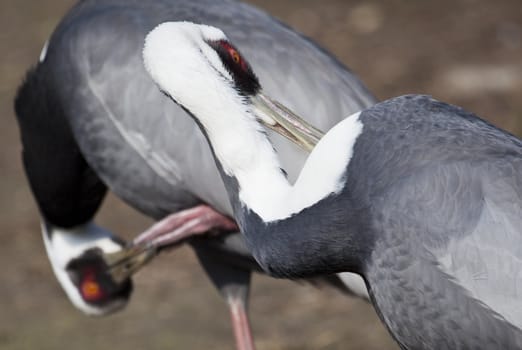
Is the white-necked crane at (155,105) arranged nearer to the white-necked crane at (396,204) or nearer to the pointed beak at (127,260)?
the pointed beak at (127,260)

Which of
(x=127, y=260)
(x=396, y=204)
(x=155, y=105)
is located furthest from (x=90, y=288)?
(x=396, y=204)

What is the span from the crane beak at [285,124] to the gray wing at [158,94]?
0.87 metres

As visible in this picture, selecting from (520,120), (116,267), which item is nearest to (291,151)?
(116,267)

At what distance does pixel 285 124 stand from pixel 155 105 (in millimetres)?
1153

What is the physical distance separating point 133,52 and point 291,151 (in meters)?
0.74

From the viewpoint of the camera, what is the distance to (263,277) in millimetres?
6273

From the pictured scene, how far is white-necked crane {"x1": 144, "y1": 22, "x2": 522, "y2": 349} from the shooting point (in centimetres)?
312

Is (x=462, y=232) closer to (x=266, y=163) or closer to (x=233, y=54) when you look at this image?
(x=266, y=163)

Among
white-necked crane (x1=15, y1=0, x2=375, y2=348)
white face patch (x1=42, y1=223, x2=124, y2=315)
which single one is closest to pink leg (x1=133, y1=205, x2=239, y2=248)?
white-necked crane (x1=15, y1=0, x2=375, y2=348)

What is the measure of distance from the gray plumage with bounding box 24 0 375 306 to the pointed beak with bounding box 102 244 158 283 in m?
0.14

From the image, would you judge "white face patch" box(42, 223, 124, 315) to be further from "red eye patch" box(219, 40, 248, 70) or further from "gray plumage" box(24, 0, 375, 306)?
"red eye patch" box(219, 40, 248, 70)

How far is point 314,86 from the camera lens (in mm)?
4500

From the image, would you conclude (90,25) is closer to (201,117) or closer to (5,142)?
(201,117)

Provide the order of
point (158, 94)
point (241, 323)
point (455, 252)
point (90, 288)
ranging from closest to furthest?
1. point (455, 252)
2. point (158, 94)
3. point (241, 323)
4. point (90, 288)
